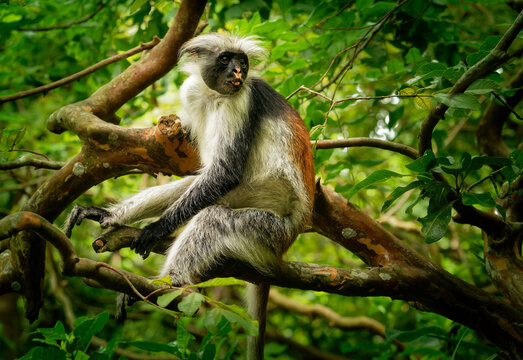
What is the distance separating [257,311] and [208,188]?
4.77ft

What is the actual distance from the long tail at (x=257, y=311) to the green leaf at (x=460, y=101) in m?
2.59

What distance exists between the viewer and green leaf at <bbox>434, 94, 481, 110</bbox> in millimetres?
3056

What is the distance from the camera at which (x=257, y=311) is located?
15.8 feet

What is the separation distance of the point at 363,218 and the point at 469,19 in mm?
6046

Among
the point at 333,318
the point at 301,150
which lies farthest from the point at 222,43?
the point at 333,318

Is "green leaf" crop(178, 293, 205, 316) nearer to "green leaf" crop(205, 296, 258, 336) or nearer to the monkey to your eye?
"green leaf" crop(205, 296, 258, 336)

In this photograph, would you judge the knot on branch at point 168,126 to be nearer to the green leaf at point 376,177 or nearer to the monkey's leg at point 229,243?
the monkey's leg at point 229,243

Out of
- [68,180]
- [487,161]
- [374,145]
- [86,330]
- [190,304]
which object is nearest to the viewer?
[190,304]

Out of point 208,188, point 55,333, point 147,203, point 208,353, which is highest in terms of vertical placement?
point 208,188

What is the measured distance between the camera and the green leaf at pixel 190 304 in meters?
2.39

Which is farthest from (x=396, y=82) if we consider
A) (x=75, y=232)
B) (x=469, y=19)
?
(x=75, y=232)

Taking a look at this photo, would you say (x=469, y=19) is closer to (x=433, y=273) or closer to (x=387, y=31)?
(x=387, y=31)

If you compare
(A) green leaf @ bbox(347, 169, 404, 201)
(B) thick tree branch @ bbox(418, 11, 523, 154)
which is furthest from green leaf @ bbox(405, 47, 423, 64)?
(A) green leaf @ bbox(347, 169, 404, 201)

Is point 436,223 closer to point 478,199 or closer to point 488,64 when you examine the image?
point 478,199
